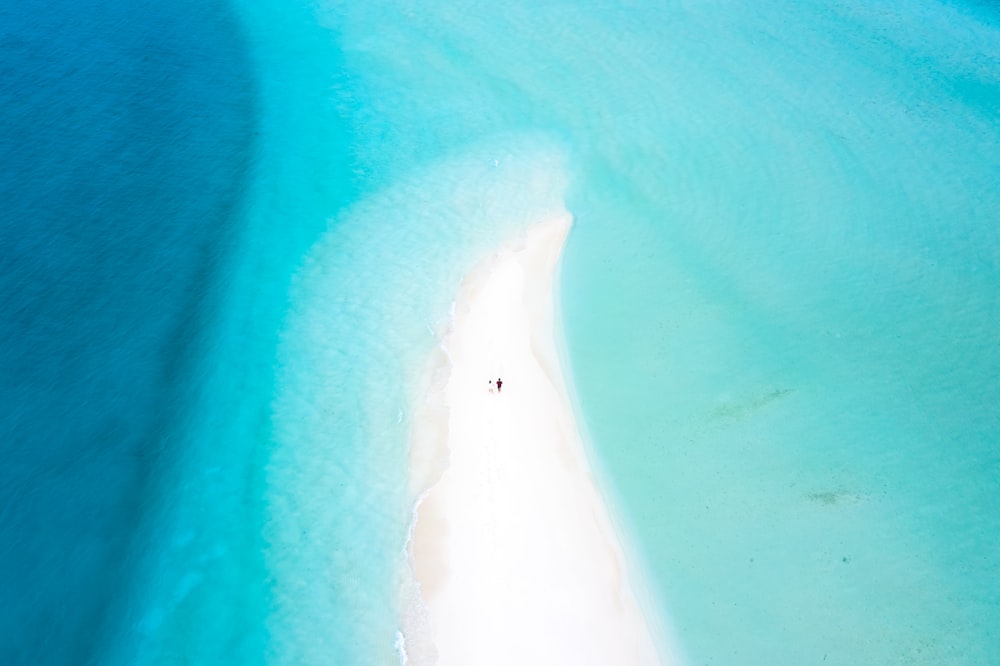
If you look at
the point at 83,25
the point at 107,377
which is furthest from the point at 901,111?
the point at 83,25

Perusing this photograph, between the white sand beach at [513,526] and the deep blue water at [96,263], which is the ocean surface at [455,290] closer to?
the deep blue water at [96,263]

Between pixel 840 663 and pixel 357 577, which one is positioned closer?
pixel 840 663

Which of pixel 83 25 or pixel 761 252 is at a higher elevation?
pixel 761 252

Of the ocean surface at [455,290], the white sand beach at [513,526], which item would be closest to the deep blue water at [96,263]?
the ocean surface at [455,290]

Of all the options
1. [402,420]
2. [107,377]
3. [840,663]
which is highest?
[840,663]

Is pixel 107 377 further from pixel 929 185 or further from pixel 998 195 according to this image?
pixel 998 195

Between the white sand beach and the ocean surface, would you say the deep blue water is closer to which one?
the ocean surface

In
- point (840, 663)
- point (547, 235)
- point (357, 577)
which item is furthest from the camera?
point (547, 235)
